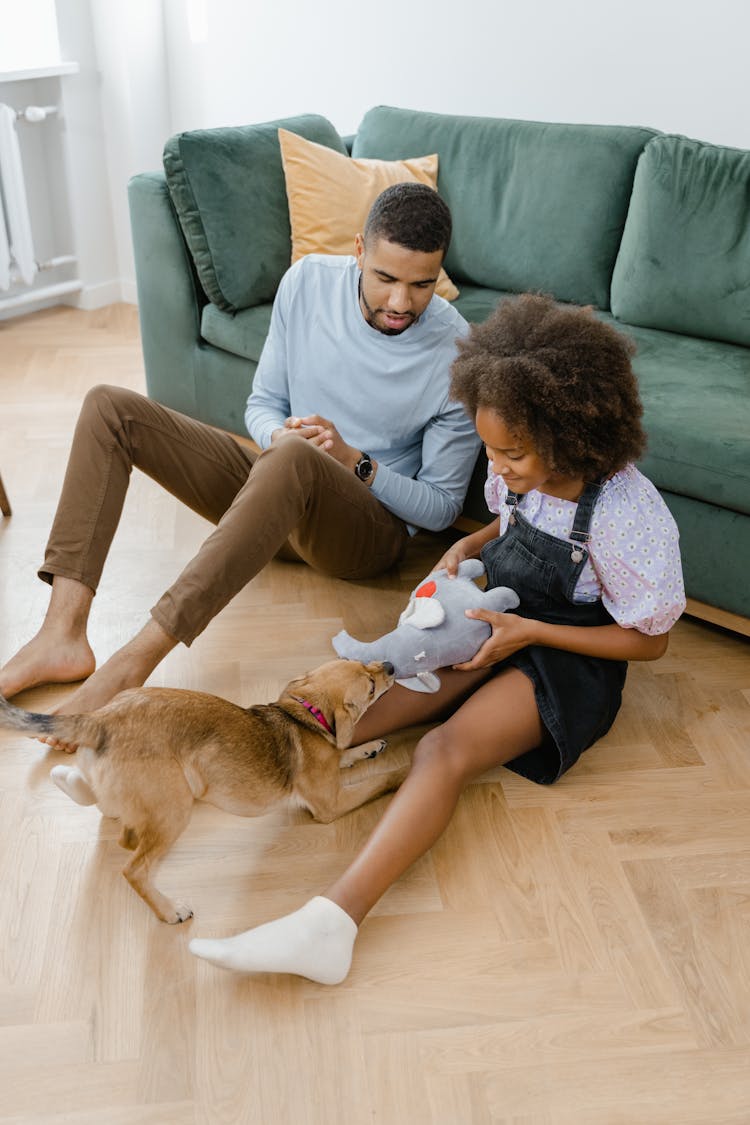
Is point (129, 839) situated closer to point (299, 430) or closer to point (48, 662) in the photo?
point (48, 662)

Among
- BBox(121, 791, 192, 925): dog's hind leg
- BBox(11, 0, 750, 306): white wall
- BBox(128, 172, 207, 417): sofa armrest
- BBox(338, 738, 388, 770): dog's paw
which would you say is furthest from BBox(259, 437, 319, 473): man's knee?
BBox(11, 0, 750, 306): white wall

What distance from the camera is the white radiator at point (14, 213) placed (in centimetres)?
357

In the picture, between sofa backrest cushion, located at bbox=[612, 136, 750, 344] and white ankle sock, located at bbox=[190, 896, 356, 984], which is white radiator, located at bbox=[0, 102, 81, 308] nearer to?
sofa backrest cushion, located at bbox=[612, 136, 750, 344]

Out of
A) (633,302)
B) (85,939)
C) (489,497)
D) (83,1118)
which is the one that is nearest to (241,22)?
(633,302)

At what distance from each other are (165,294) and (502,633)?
1.61 m

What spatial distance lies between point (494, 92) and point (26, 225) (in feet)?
5.85

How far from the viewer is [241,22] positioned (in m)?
3.66

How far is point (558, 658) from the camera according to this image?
1.75 meters

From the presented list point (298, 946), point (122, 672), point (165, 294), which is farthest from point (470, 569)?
point (165, 294)

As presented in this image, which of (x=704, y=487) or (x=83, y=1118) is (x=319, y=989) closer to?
(x=83, y=1118)

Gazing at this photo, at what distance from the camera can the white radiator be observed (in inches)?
141

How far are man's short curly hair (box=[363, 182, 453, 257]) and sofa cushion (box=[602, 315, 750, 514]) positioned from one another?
62 centimetres

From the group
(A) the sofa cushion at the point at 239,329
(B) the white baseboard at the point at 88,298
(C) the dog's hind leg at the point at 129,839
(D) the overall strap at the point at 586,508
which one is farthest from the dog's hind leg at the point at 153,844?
(B) the white baseboard at the point at 88,298

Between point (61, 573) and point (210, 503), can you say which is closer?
point (61, 573)
